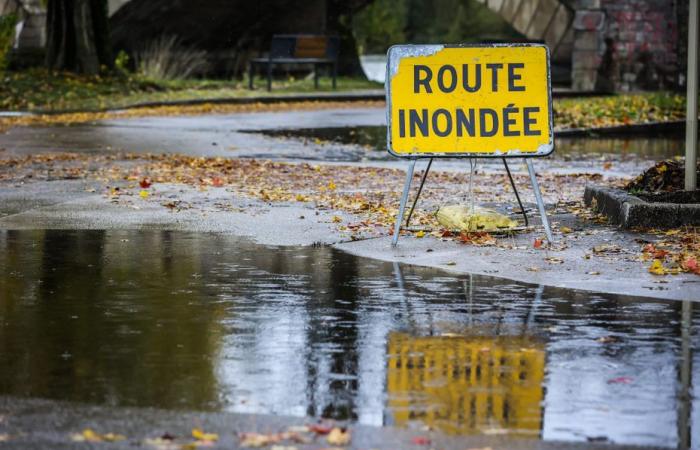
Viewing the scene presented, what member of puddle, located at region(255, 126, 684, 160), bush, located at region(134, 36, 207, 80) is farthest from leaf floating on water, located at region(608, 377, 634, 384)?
bush, located at region(134, 36, 207, 80)

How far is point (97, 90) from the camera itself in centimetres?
3067

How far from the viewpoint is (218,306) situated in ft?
25.4

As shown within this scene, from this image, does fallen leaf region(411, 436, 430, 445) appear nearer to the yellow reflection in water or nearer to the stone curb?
the yellow reflection in water

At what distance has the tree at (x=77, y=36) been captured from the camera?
103ft

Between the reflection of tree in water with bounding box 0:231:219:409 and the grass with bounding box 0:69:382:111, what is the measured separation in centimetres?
1882

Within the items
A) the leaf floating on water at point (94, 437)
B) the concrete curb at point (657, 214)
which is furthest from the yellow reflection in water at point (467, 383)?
the concrete curb at point (657, 214)

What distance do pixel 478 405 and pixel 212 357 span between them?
1402 mm

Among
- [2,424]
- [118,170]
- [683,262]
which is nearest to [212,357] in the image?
[2,424]

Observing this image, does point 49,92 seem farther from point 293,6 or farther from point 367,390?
point 367,390

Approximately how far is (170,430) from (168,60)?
3198 centimetres

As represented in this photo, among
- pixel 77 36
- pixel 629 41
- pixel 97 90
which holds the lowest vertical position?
pixel 97 90

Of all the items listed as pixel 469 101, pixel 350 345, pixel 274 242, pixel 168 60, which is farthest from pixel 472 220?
pixel 168 60

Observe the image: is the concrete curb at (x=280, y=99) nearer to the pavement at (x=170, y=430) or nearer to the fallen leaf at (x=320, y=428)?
the pavement at (x=170, y=430)

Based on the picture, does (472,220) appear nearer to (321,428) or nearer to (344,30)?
(321,428)
